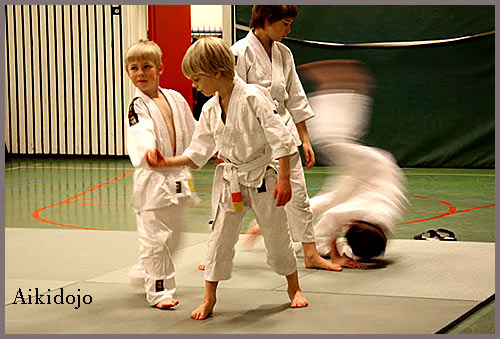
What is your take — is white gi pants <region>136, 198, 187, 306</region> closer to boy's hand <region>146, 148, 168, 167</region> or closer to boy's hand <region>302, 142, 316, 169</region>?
boy's hand <region>146, 148, 168, 167</region>

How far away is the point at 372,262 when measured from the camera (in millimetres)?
4188

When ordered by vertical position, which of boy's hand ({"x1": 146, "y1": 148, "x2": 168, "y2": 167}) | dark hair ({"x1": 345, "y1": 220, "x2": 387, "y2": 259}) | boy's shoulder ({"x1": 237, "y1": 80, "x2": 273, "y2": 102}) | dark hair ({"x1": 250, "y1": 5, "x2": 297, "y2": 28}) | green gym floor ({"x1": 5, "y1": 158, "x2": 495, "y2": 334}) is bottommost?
green gym floor ({"x1": 5, "y1": 158, "x2": 495, "y2": 334})

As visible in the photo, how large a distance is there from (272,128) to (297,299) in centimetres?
73

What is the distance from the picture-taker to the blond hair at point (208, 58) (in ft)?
10.1

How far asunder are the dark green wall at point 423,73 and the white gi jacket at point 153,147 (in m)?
6.36

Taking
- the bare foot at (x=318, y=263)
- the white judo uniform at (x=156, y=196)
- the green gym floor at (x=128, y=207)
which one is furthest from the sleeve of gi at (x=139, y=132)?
the bare foot at (x=318, y=263)

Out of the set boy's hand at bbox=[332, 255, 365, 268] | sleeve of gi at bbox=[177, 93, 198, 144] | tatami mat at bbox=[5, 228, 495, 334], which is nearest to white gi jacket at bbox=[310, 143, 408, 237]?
boy's hand at bbox=[332, 255, 365, 268]

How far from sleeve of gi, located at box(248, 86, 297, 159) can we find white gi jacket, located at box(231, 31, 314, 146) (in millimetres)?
803

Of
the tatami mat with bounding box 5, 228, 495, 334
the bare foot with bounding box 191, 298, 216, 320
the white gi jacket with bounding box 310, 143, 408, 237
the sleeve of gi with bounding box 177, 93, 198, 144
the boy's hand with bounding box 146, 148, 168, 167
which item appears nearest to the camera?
the tatami mat with bounding box 5, 228, 495, 334

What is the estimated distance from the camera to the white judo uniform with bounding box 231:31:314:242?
395 centimetres

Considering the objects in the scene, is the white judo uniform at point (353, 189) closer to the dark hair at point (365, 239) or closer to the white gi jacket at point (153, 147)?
the dark hair at point (365, 239)

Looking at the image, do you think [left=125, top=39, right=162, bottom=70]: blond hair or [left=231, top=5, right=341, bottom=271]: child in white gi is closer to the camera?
[left=125, top=39, right=162, bottom=70]: blond hair

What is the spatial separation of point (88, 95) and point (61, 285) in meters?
8.00

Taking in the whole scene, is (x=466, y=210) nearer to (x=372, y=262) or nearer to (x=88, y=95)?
(x=372, y=262)
